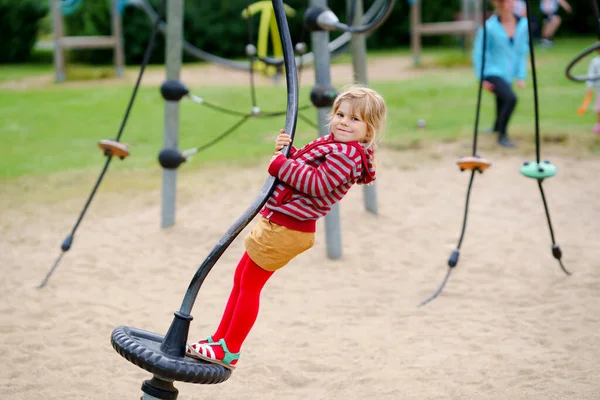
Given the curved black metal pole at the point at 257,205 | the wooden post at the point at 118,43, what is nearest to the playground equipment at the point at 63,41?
the wooden post at the point at 118,43

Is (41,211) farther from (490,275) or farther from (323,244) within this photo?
(490,275)

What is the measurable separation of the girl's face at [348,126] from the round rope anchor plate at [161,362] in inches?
35.7

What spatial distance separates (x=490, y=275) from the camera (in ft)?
16.3

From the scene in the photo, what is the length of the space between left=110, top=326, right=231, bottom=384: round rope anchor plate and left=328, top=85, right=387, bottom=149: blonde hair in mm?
953

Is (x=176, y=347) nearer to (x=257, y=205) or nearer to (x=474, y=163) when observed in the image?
(x=257, y=205)

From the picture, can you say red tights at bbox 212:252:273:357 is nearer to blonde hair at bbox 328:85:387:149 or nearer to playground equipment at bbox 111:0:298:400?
playground equipment at bbox 111:0:298:400

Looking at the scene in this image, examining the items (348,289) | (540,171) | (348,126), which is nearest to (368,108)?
(348,126)

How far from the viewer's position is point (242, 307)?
109 inches

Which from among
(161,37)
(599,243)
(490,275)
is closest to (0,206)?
(490,275)

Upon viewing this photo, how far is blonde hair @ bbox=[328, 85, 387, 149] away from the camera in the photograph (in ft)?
9.05

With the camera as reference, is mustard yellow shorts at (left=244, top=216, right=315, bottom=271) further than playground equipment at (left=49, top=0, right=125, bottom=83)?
No

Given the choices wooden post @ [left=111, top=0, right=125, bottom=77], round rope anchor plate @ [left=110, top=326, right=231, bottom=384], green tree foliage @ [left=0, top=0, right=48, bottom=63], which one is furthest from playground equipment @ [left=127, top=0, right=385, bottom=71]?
green tree foliage @ [left=0, top=0, right=48, bottom=63]

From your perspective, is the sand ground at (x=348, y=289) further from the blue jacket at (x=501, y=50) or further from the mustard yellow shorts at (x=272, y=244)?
the blue jacket at (x=501, y=50)

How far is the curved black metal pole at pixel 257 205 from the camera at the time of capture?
8.46 ft
